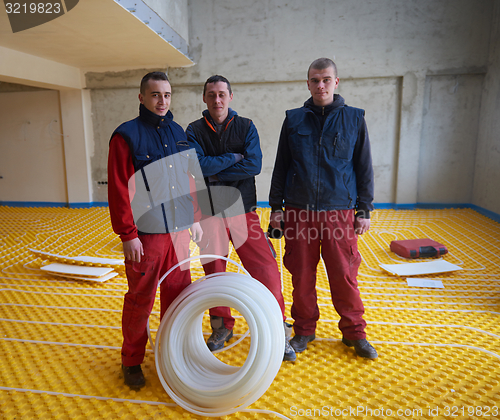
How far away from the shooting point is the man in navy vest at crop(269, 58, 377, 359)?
2.30 metres

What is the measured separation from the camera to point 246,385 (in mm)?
1776

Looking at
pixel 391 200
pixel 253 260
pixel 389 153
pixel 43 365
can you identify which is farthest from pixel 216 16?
pixel 43 365

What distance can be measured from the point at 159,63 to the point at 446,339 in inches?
297

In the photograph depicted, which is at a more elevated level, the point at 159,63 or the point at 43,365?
the point at 159,63

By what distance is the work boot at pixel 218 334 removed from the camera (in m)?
2.51

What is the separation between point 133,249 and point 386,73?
23.4ft

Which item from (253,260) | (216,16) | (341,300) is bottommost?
(341,300)

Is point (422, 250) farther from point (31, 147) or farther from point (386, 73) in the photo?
point (31, 147)

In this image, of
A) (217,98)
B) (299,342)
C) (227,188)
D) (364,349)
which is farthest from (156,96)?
(364,349)

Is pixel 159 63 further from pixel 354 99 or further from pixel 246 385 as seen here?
pixel 246 385

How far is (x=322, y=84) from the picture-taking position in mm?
2240

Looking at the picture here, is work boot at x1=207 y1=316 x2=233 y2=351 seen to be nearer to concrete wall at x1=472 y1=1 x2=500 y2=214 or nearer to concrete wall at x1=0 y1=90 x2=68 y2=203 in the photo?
concrete wall at x1=472 y1=1 x2=500 y2=214

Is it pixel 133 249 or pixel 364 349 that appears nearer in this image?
pixel 133 249

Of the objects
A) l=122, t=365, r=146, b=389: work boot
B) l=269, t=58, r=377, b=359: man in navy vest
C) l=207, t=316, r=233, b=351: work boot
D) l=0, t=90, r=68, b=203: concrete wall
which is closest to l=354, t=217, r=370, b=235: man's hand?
l=269, t=58, r=377, b=359: man in navy vest
